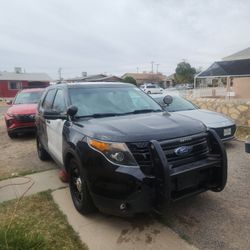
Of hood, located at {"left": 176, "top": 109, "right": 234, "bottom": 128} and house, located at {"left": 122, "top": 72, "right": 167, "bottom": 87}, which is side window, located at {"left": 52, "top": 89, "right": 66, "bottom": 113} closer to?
Answer: hood, located at {"left": 176, "top": 109, "right": 234, "bottom": 128}

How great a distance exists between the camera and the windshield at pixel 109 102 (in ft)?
13.6

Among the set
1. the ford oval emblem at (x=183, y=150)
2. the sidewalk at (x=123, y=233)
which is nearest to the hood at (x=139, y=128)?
the ford oval emblem at (x=183, y=150)

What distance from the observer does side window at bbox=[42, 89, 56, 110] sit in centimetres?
536

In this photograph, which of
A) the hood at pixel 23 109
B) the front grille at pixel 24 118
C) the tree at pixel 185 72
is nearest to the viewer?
the front grille at pixel 24 118

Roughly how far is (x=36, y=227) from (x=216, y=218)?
2.36 meters

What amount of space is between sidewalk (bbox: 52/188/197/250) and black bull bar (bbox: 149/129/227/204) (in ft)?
1.68

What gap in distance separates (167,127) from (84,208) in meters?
1.55

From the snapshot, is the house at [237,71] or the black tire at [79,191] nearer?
the black tire at [79,191]

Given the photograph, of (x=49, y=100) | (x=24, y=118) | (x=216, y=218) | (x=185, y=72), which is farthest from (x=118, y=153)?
(x=185, y=72)

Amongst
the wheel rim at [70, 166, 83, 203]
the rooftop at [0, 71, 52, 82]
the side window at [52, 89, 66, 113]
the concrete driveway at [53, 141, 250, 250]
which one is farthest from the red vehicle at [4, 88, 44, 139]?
the rooftop at [0, 71, 52, 82]

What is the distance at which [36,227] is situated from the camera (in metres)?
3.58

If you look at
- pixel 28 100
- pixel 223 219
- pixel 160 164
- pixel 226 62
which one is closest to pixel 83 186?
pixel 160 164

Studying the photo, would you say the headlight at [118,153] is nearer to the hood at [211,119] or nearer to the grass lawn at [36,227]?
the grass lawn at [36,227]

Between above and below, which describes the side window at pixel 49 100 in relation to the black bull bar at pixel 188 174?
above
